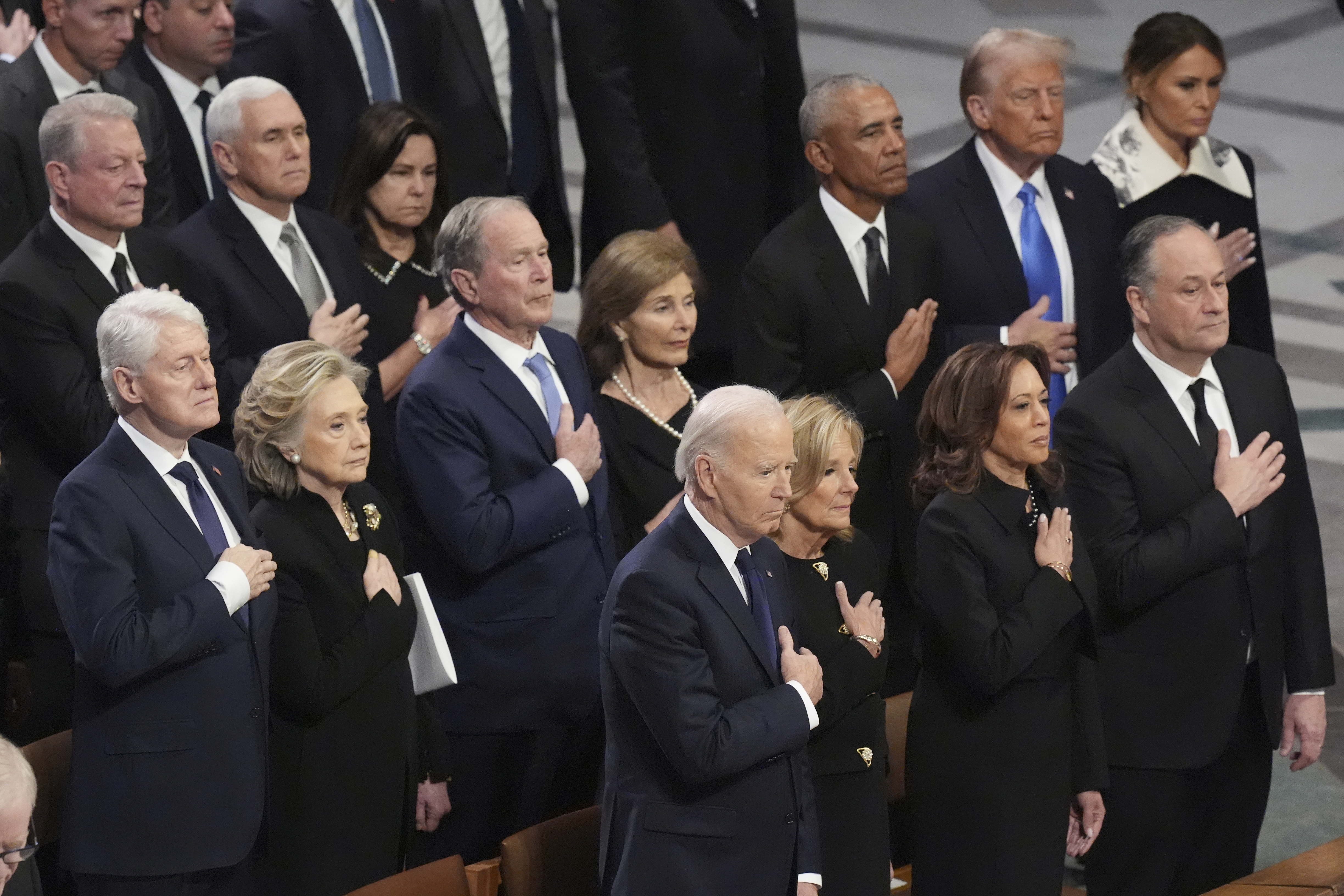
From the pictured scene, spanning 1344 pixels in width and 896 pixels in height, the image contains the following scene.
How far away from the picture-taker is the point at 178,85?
5.62 m

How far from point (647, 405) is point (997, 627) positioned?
1.15 meters

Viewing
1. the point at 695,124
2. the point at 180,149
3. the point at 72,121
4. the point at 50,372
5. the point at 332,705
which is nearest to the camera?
the point at 332,705

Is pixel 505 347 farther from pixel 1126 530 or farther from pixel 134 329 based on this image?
pixel 1126 530

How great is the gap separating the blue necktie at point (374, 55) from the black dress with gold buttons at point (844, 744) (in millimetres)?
2540

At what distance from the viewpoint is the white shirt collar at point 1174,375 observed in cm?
436

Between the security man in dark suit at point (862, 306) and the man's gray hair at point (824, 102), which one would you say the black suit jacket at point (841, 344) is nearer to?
the security man in dark suit at point (862, 306)

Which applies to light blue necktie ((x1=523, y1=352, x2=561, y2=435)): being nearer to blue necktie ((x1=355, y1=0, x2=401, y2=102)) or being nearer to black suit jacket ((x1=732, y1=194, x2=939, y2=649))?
black suit jacket ((x1=732, y1=194, x2=939, y2=649))

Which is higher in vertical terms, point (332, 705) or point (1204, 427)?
point (1204, 427)

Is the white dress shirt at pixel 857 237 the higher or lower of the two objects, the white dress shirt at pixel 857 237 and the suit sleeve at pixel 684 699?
the higher

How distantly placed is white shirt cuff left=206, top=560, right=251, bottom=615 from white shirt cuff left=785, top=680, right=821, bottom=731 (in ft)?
3.41

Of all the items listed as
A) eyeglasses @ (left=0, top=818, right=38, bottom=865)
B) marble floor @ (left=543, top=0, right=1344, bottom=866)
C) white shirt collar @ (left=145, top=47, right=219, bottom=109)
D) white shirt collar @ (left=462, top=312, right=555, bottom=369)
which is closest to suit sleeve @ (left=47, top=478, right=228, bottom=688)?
eyeglasses @ (left=0, top=818, right=38, bottom=865)

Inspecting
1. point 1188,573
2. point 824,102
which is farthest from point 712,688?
point 824,102

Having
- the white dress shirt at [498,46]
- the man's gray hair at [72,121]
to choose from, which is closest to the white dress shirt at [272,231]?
the man's gray hair at [72,121]

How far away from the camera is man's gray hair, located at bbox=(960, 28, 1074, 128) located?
5.36 metres
